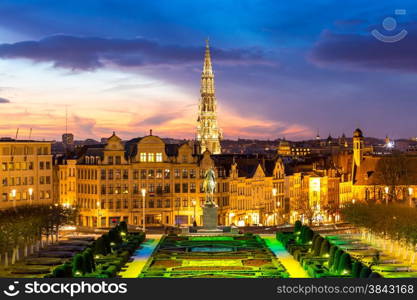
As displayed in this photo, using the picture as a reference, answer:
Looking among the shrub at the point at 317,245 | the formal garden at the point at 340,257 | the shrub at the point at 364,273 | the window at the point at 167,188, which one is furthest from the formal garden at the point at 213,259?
the window at the point at 167,188

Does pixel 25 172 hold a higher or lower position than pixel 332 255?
higher

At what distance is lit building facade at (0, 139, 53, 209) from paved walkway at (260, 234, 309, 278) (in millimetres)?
45914

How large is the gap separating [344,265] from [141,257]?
74.5ft

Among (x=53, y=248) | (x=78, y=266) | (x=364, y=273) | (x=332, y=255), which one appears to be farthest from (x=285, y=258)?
(x=78, y=266)

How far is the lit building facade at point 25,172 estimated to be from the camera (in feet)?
457

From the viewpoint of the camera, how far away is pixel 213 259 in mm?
83750

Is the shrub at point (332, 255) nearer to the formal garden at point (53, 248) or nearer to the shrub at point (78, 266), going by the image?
the formal garden at point (53, 248)

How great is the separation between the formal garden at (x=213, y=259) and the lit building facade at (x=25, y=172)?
42155 millimetres

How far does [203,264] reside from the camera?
263 feet

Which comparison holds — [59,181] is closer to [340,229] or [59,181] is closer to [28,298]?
[340,229]

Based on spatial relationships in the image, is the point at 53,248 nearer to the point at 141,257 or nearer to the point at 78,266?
the point at 141,257

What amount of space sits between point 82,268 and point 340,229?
188ft

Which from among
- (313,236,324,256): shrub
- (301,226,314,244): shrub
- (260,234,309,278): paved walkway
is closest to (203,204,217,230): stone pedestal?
(260,234,309,278): paved walkway

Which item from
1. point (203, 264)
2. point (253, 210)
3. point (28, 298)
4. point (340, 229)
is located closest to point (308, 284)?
point (28, 298)
